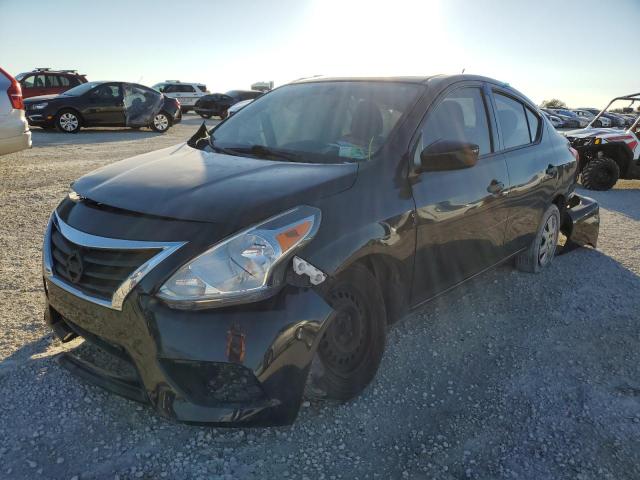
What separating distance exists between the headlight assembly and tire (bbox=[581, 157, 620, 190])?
8727mm

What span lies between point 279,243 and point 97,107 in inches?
559

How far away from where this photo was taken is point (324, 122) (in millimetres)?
3211

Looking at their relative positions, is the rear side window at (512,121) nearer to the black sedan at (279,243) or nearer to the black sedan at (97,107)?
the black sedan at (279,243)

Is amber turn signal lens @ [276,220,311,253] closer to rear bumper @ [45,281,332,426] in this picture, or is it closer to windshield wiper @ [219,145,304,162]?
rear bumper @ [45,281,332,426]

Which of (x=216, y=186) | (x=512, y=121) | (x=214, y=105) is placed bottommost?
(x=214, y=105)

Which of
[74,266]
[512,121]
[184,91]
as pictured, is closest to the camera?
[74,266]

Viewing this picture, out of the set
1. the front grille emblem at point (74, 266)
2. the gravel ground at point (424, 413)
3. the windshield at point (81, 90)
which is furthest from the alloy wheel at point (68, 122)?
the front grille emblem at point (74, 266)

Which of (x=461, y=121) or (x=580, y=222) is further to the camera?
(x=580, y=222)

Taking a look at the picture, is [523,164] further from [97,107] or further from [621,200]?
[97,107]

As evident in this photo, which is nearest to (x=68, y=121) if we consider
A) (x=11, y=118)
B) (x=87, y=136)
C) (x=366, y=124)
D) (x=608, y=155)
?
(x=87, y=136)

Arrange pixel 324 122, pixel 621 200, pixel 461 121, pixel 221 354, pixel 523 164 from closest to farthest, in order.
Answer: pixel 221 354 → pixel 324 122 → pixel 461 121 → pixel 523 164 → pixel 621 200

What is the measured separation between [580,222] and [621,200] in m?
4.25

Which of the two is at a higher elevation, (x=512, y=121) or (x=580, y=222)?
(x=512, y=121)

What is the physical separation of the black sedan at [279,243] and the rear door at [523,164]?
16cm
